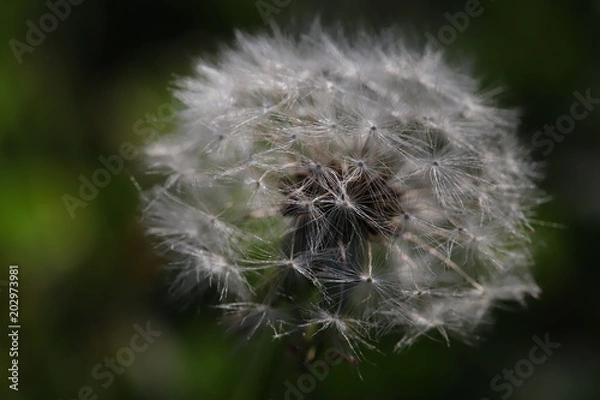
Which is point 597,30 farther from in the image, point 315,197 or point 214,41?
point 315,197

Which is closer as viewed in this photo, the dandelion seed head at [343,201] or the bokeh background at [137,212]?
the dandelion seed head at [343,201]

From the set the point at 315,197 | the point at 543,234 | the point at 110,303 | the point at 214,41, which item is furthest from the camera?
the point at 214,41

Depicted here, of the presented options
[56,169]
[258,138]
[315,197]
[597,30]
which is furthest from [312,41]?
[597,30]

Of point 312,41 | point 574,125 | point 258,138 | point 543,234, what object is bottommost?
point 543,234

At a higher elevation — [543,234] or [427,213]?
[427,213]

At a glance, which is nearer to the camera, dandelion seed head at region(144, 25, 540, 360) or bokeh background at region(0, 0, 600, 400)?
dandelion seed head at region(144, 25, 540, 360)
